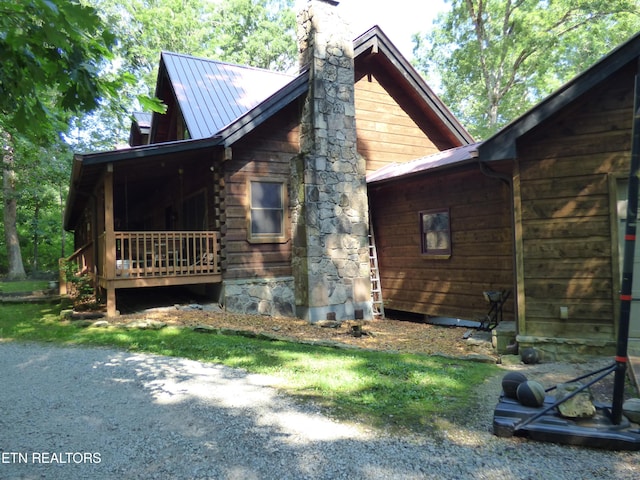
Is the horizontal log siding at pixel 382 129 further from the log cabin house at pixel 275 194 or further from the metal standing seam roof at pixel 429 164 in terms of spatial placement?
the metal standing seam roof at pixel 429 164

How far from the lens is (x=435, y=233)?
10.7 meters

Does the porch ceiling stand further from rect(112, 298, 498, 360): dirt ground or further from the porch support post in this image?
rect(112, 298, 498, 360): dirt ground

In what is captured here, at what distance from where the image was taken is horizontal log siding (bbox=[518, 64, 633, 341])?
20.8ft

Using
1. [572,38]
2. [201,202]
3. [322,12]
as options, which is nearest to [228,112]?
[201,202]

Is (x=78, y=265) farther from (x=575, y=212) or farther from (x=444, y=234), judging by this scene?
(x=575, y=212)

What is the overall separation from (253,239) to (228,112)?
4.08 metres

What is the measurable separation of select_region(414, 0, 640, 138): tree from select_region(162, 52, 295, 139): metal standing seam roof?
48.9 feet

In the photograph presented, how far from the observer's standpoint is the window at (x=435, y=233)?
34.1ft

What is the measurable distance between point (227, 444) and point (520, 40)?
85.9ft

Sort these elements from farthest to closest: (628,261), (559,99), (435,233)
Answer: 1. (435,233)
2. (559,99)
3. (628,261)

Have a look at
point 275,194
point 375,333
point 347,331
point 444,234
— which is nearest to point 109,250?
point 275,194

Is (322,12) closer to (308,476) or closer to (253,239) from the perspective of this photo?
(253,239)

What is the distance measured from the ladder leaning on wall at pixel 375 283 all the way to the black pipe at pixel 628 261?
8.38 metres

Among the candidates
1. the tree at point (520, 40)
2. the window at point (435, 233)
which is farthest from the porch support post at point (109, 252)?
the tree at point (520, 40)
